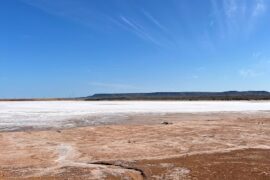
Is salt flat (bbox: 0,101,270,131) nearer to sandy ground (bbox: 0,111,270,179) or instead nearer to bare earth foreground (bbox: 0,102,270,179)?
bare earth foreground (bbox: 0,102,270,179)

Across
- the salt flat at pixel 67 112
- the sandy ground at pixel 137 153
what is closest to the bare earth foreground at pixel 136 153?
the sandy ground at pixel 137 153

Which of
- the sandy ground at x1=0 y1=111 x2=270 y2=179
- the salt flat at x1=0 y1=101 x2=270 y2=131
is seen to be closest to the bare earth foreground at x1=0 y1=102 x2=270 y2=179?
the sandy ground at x1=0 y1=111 x2=270 y2=179

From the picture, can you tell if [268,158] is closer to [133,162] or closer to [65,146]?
[133,162]

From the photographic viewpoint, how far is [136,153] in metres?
13.9

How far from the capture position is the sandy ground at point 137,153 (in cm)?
1095

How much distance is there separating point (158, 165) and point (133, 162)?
33.5 inches

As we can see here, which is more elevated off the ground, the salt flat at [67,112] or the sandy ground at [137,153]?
the salt flat at [67,112]

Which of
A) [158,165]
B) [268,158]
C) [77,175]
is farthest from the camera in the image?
[268,158]

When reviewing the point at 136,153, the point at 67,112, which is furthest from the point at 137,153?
the point at 67,112

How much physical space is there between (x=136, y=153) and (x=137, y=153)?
0.11 ft

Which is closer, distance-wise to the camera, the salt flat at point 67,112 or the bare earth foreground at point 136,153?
the bare earth foreground at point 136,153

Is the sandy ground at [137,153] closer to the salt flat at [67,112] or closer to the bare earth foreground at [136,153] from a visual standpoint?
the bare earth foreground at [136,153]

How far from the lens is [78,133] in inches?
761

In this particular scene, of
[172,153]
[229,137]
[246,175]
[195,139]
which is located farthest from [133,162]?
[229,137]
